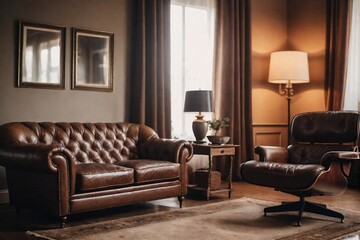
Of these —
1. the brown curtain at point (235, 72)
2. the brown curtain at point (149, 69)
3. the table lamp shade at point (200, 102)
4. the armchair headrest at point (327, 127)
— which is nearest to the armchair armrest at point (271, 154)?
the armchair headrest at point (327, 127)

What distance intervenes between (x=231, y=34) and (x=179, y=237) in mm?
3444

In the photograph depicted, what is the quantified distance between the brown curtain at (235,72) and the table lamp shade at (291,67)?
38 cm

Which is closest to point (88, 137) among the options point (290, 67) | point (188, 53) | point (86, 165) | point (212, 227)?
point (86, 165)

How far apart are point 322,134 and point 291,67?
1888 mm

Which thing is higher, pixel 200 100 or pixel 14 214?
pixel 200 100

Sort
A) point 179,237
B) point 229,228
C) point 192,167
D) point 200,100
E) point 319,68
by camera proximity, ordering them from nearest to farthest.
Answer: point 179,237 → point 229,228 → point 200,100 → point 192,167 → point 319,68

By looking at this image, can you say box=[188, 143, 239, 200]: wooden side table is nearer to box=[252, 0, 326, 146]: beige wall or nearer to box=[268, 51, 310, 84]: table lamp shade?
box=[268, 51, 310, 84]: table lamp shade

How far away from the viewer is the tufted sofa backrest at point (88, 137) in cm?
396

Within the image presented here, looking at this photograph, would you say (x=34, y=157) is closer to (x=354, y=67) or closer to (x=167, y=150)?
(x=167, y=150)

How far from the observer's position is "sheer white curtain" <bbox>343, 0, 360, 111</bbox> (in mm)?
5967

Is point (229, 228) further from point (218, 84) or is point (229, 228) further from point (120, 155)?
point (218, 84)

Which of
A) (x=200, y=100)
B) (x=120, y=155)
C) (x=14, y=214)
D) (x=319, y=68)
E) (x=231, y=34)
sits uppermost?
(x=231, y=34)

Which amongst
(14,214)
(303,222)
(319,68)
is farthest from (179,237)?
(319,68)

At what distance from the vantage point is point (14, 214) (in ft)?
12.9
